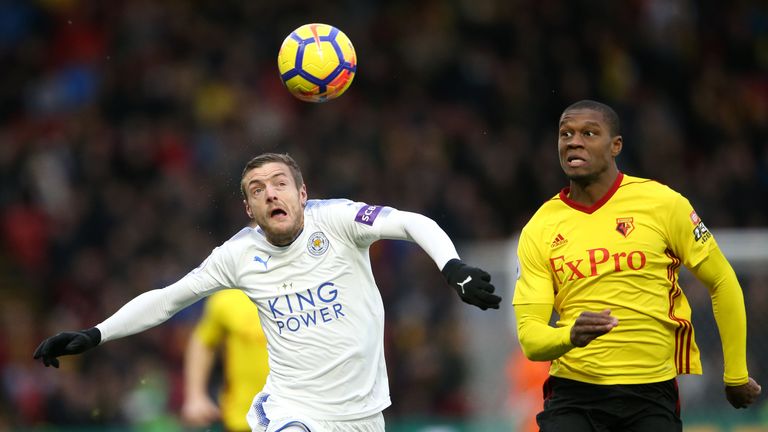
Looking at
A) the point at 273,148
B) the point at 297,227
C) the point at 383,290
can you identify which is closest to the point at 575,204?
the point at 297,227

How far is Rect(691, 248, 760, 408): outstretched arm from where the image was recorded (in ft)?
20.3

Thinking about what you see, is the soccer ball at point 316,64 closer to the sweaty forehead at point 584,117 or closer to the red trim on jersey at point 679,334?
the sweaty forehead at point 584,117

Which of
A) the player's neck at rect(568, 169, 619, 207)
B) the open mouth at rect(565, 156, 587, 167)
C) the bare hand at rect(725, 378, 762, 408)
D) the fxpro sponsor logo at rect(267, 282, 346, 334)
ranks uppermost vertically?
the open mouth at rect(565, 156, 587, 167)

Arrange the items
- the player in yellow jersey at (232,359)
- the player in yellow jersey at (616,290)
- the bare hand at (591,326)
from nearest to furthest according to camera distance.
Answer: the bare hand at (591,326) → the player in yellow jersey at (616,290) → the player in yellow jersey at (232,359)

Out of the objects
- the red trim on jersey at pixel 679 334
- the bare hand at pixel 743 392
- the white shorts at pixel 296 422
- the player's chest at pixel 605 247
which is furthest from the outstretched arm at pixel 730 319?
the white shorts at pixel 296 422

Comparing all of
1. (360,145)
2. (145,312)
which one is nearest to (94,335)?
(145,312)

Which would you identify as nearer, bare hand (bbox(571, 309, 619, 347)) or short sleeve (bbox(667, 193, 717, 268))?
bare hand (bbox(571, 309, 619, 347))

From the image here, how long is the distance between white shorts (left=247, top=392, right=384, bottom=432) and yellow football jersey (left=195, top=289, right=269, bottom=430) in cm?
188

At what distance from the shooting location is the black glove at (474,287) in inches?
222

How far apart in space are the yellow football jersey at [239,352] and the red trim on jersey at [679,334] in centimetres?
312

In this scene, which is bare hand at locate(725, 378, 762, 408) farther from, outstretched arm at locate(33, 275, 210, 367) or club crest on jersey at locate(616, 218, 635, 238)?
outstretched arm at locate(33, 275, 210, 367)

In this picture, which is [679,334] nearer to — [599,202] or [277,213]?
[599,202]

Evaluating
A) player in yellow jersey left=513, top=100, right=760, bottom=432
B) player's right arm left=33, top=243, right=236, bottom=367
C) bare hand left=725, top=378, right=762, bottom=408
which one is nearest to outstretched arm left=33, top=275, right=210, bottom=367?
player's right arm left=33, top=243, right=236, bottom=367

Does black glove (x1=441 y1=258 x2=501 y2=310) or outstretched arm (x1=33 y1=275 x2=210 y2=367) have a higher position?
outstretched arm (x1=33 y1=275 x2=210 y2=367)
